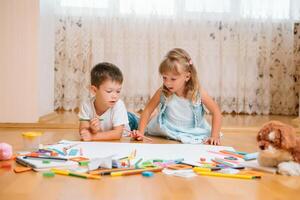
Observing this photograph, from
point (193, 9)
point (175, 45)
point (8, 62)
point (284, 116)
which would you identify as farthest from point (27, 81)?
point (284, 116)

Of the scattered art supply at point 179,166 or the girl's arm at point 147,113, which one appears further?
the girl's arm at point 147,113

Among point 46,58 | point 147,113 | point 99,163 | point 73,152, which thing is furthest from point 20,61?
point 99,163

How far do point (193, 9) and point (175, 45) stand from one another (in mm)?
277

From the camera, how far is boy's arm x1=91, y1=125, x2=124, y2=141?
69.5 inches

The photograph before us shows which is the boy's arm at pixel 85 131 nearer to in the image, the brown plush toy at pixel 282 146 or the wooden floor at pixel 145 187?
the wooden floor at pixel 145 187

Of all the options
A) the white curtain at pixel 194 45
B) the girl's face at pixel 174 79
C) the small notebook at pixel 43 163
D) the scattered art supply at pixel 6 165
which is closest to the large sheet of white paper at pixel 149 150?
the small notebook at pixel 43 163

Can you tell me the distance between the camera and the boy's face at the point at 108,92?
1.74 metres

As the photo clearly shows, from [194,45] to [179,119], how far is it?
1093 millimetres

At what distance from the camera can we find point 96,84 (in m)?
1.78

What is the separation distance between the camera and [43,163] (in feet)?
3.94

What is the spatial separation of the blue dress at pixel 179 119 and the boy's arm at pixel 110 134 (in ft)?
0.75

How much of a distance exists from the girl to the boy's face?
0.17 m

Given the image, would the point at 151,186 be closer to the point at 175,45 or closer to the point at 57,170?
the point at 57,170

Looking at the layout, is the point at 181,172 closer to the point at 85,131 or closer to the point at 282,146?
the point at 282,146
